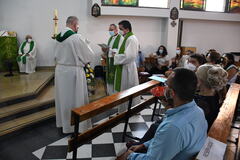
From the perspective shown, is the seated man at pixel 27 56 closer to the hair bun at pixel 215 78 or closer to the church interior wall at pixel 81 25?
the church interior wall at pixel 81 25

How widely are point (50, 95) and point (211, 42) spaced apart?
6828mm

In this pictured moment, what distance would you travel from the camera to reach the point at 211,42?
848cm

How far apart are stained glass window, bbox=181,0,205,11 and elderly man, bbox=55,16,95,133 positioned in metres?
5.35

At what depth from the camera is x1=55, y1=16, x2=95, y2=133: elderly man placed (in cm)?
306

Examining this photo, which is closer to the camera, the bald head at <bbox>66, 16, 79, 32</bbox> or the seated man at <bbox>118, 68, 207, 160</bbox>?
the seated man at <bbox>118, 68, 207, 160</bbox>

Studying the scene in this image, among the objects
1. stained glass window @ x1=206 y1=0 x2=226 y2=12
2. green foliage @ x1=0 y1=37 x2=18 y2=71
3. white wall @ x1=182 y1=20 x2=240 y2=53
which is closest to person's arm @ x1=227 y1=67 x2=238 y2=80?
white wall @ x1=182 y1=20 x2=240 y2=53

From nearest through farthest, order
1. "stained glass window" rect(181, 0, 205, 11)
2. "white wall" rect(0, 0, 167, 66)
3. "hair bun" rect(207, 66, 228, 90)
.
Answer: "hair bun" rect(207, 66, 228, 90)
"white wall" rect(0, 0, 167, 66)
"stained glass window" rect(181, 0, 205, 11)

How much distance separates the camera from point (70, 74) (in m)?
3.13

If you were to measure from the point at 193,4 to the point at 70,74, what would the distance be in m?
6.04

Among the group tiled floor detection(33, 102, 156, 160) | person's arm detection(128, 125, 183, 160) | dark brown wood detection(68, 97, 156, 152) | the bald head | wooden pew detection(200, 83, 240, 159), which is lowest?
tiled floor detection(33, 102, 156, 160)

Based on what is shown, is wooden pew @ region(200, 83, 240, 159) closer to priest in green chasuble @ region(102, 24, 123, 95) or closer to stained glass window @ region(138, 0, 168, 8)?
priest in green chasuble @ region(102, 24, 123, 95)

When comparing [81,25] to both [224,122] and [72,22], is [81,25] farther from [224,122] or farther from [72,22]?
A: [224,122]

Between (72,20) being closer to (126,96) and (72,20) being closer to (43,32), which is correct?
(126,96)

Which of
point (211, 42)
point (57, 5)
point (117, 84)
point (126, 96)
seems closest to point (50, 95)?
point (117, 84)
